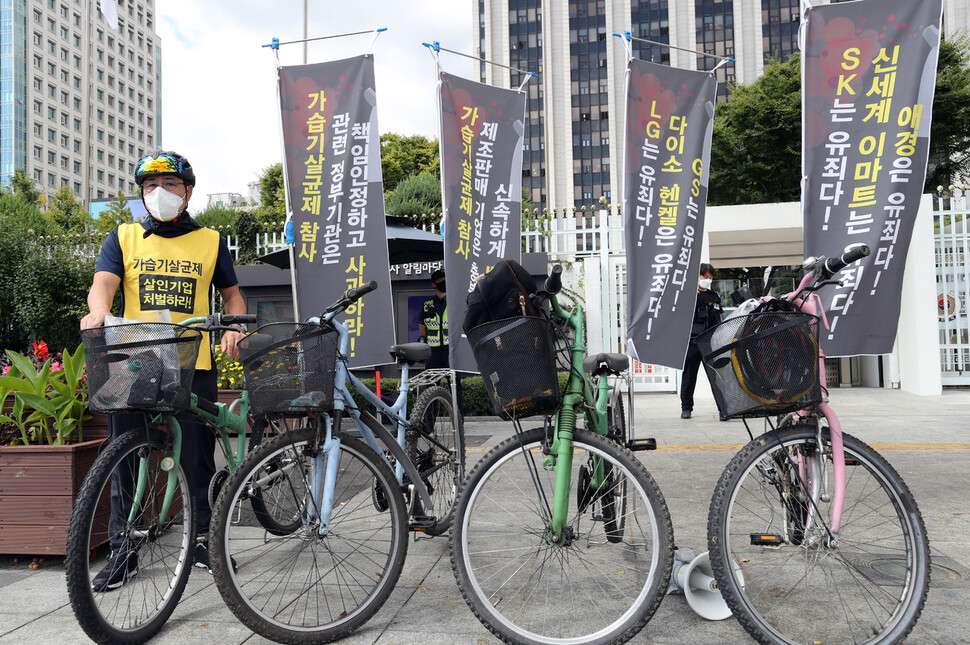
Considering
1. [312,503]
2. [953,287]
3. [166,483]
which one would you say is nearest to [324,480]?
[312,503]

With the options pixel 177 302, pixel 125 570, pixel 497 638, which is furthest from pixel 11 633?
pixel 497 638

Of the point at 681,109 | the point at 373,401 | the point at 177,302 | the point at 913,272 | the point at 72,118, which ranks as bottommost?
the point at 373,401

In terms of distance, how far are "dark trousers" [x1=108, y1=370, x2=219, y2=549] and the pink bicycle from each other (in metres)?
2.10

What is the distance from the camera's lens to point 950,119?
2222cm

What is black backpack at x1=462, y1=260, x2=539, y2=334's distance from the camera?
2.66 meters

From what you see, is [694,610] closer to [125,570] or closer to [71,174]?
[125,570]

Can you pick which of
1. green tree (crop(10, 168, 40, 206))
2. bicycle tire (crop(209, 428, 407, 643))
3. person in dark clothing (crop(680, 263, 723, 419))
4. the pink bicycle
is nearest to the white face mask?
bicycle tire (crop(209, 428, 407, 643))

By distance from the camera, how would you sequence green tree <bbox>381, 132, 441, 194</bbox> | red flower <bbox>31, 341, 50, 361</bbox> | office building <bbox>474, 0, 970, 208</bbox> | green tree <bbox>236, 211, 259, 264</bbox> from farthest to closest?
office building <bbox>474, 0, 970, 208</bbox>, green tree <bbox>381, 132, 441, 194</bbox>, green tree <bbox>236, 211, 259, 264</bbox>, red flower <bbox>31, 341, 50, 361</bbox>

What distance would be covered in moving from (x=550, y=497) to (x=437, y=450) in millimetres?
1470

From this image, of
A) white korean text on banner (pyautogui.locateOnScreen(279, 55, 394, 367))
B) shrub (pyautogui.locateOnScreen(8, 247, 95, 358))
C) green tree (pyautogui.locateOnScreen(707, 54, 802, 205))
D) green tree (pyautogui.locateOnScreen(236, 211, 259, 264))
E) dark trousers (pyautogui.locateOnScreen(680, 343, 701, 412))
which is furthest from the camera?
green tree (pyautogui.locateOnScreen(707, 54, 802, 205))

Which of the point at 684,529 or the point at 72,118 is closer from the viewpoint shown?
the point at 684,529

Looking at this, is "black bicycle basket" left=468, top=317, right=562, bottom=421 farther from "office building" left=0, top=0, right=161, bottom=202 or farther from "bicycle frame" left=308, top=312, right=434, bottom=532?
"office building" left=0, top=0, right=161, bottom=202

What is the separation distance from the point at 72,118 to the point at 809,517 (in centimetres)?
9372

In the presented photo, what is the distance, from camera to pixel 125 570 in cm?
282
